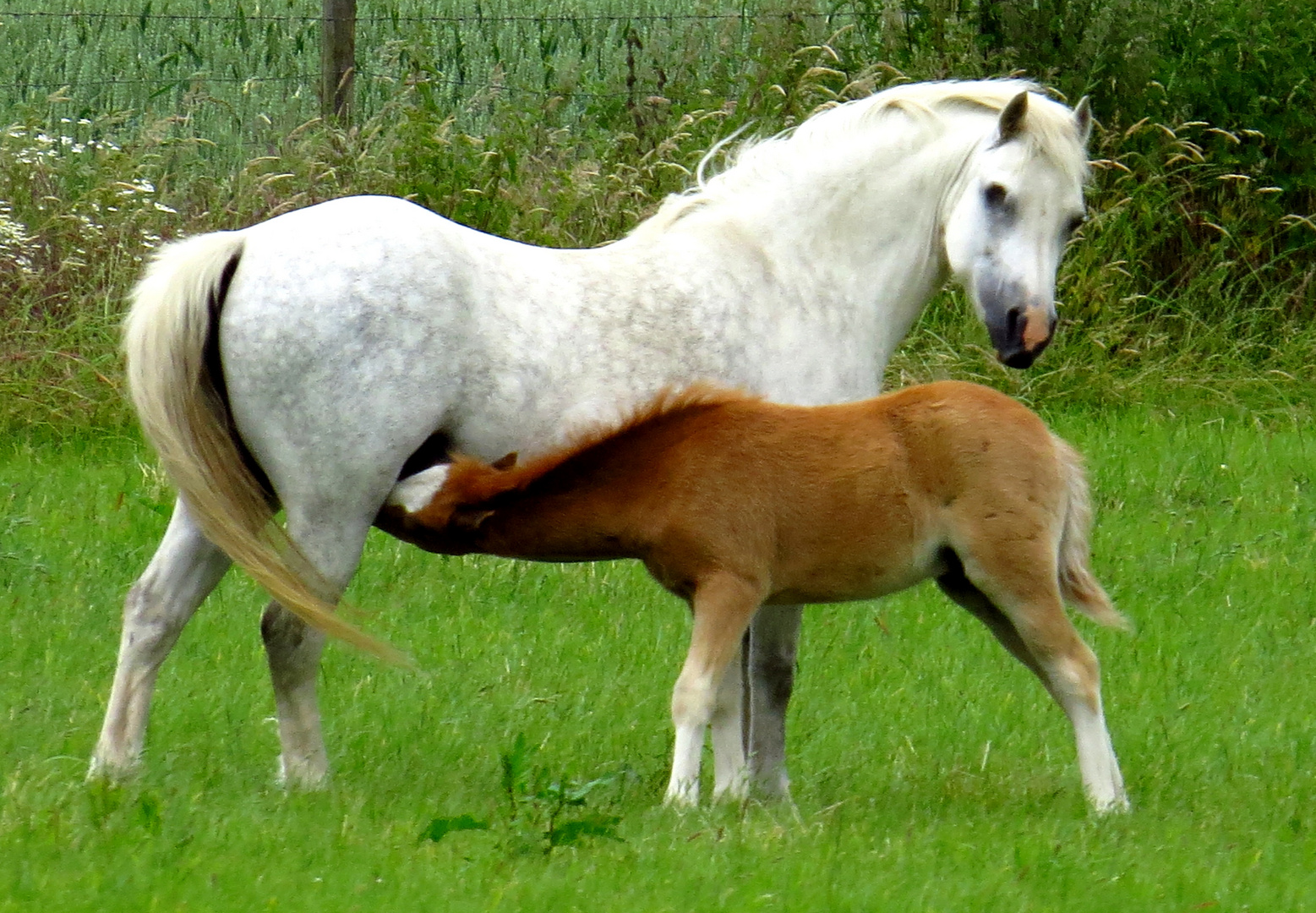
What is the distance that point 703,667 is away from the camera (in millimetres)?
4383

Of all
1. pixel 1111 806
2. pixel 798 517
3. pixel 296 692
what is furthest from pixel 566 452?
pixel 1111 806

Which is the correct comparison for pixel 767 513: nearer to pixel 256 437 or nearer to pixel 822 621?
pixel 256 437

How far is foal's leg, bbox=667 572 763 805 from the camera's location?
14.4 feet

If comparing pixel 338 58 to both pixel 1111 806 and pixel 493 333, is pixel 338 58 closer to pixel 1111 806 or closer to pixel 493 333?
pixel 493 333

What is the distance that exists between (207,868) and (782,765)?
5.88 ft

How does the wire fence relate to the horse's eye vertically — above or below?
below

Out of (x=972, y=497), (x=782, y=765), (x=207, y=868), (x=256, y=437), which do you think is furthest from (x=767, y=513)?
(x=207, y=868)

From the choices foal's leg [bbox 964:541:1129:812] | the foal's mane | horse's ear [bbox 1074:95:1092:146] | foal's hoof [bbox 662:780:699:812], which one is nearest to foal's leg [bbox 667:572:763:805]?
foal's hoof [bbox 662:780:699:812]

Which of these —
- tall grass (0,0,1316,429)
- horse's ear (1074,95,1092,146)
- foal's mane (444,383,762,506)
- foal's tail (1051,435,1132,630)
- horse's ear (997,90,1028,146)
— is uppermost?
horse's ear (997,90,1028,146)

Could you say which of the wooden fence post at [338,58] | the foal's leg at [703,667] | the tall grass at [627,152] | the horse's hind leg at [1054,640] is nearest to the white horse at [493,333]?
the foal's leg at [703,667]

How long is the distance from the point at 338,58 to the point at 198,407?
19.6ft

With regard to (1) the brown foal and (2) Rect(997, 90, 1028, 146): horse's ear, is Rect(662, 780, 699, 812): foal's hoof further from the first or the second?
(2) Rect(997, 90, 1028, 146): horse's ear

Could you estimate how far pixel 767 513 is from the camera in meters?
4.55

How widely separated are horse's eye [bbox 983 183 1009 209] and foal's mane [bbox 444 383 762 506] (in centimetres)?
91
